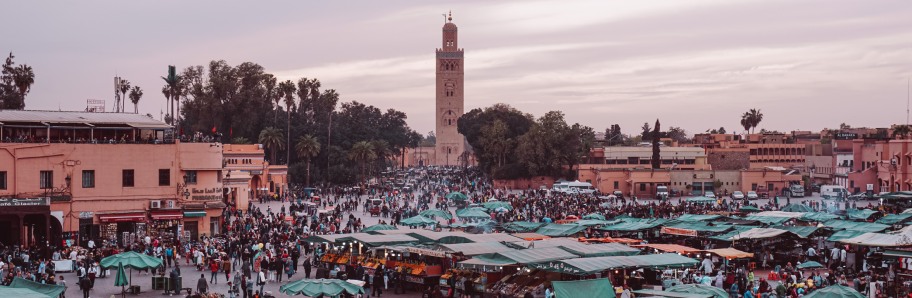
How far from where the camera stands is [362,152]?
3462 inches

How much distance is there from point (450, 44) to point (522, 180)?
7184cm

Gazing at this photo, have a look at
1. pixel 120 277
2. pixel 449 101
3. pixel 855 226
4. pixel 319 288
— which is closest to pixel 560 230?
pixel 855 226

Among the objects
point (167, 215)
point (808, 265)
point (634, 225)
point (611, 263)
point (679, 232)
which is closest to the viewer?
point (611, 263)

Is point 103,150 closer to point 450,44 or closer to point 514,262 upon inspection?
point 514,262

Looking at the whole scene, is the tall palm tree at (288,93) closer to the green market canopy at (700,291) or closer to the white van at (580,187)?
the white van at (580,187)

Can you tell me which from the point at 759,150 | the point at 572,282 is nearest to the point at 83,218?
the point at 572,282

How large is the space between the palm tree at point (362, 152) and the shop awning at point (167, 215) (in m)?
46.4

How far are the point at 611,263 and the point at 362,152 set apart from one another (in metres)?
63.7

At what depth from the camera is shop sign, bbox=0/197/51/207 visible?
36.6 meters

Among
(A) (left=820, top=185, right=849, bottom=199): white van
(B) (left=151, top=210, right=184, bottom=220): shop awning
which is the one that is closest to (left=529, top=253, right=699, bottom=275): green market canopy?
(B) (left=151, top=210, right=184, bottom=220): shop awning

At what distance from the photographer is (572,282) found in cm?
2298

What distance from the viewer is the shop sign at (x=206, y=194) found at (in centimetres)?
4231

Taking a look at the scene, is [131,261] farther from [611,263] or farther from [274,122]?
[274,122]

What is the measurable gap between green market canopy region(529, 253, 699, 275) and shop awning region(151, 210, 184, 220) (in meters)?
20.0
